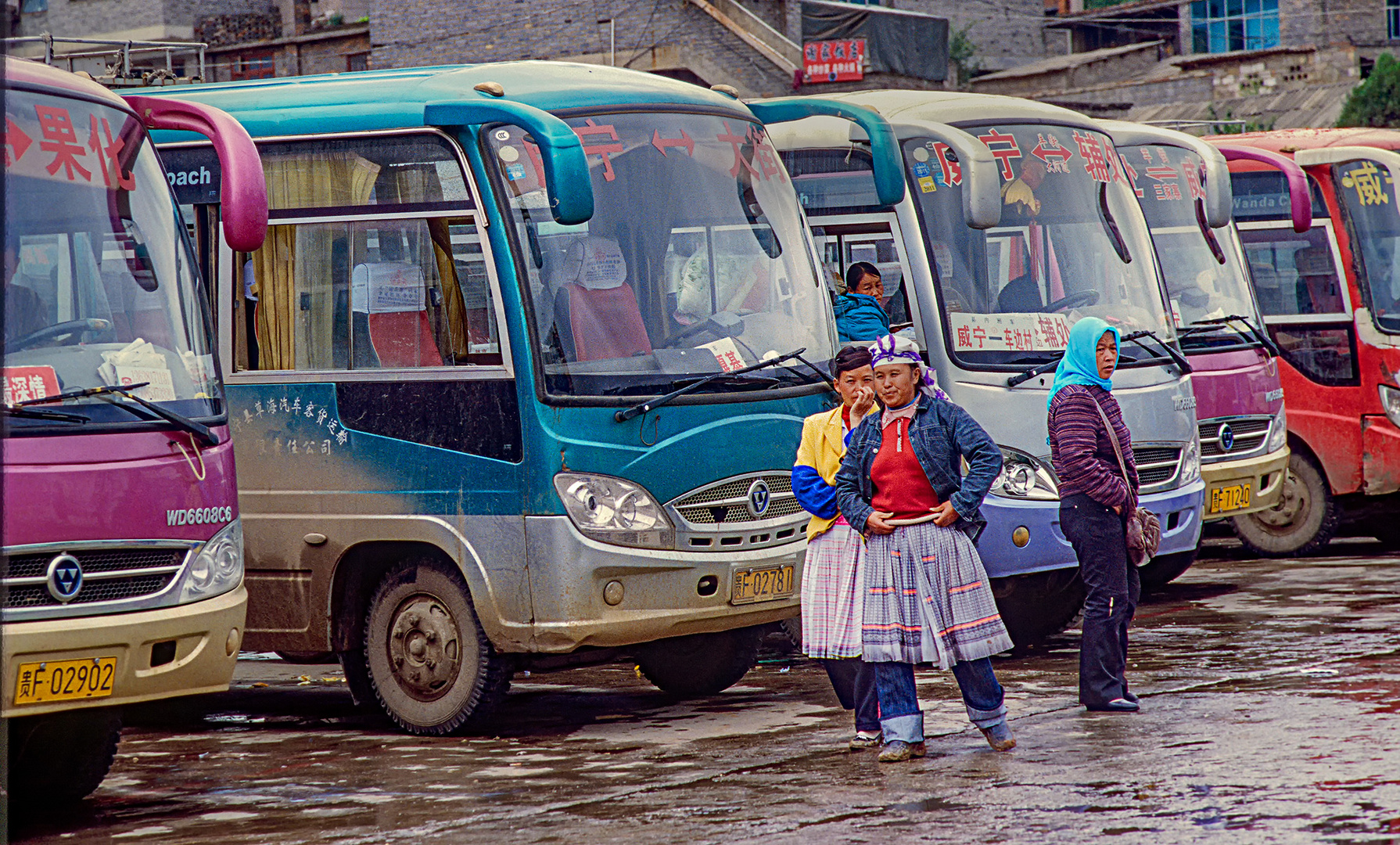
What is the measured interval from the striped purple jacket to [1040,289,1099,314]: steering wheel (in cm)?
217

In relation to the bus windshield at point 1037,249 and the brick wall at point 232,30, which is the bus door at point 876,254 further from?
the brick wall at point 232,30

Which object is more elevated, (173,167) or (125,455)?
(173,167)

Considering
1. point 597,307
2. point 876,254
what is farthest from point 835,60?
point 597,307

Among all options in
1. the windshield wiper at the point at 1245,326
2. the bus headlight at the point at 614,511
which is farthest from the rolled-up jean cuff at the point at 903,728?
the windshield wiper at the point at 1245,326

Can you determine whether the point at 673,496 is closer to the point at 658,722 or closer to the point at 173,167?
the point at 658,722

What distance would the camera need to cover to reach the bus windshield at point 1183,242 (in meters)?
12.3

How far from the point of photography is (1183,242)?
489 inches

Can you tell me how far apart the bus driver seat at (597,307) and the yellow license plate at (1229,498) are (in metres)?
5.09

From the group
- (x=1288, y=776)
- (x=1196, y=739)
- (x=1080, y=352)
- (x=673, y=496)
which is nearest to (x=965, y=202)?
(x=1080, y=352)

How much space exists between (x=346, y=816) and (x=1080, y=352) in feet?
12.1

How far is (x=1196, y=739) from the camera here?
730 cm

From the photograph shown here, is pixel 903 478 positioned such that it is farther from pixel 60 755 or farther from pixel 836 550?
pixel 60 755

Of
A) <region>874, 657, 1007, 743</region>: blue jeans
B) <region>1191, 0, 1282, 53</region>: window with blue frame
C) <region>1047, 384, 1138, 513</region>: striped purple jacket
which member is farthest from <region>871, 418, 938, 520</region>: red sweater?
<region>1191, 0, 1282, 53</region>: window with blue frame

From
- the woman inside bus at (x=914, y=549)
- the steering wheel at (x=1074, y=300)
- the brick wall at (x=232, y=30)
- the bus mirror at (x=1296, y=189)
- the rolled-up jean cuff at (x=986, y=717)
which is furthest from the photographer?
the brick wall at (x=232, y=30)
